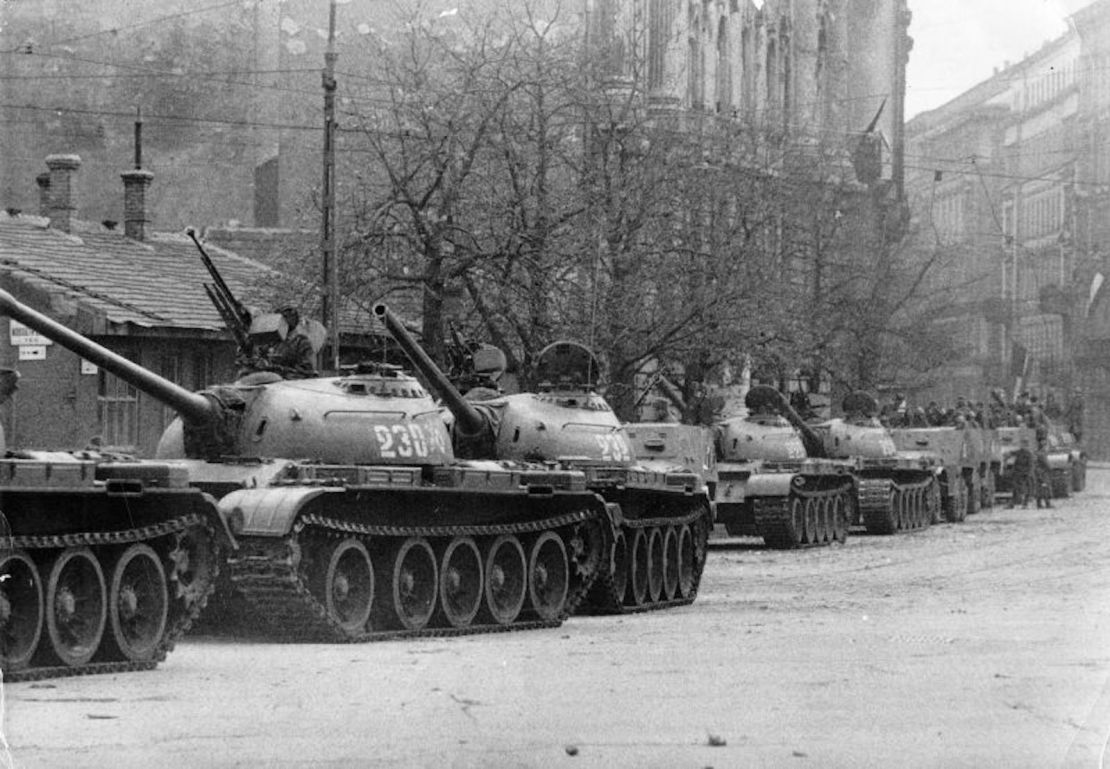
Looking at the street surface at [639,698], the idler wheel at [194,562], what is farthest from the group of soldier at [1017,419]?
the idler wheel at [194,562]

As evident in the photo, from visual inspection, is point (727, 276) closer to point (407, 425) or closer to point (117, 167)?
point (117, 167)

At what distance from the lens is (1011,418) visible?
50219 mm

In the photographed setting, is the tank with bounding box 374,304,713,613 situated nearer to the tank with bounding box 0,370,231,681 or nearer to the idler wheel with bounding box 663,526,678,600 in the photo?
the idler wheel with bounding box 663,526,678,600

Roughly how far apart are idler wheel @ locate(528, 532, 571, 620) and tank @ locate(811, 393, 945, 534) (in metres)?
16.7

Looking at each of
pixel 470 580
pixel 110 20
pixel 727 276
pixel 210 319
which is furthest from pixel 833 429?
pixel 470 580

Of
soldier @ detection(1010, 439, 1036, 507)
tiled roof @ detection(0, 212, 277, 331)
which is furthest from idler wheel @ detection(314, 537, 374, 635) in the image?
soldier @ detection(1010, 439, 1036, 507)

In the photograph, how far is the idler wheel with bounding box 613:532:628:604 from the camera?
67.2 feet

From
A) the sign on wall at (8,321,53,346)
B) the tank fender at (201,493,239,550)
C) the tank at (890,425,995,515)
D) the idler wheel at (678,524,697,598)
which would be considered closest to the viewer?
the tank fender at (201,493,239,550)

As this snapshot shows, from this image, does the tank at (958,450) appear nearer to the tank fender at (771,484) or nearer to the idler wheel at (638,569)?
the tank fender at (771,484)

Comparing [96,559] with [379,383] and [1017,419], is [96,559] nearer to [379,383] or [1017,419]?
[379,383]

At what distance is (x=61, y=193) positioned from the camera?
3397cm

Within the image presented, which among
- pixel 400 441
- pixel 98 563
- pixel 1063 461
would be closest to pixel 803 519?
pixel 400 441

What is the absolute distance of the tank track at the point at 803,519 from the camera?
104ft

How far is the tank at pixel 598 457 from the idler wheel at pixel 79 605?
18.8 feet
